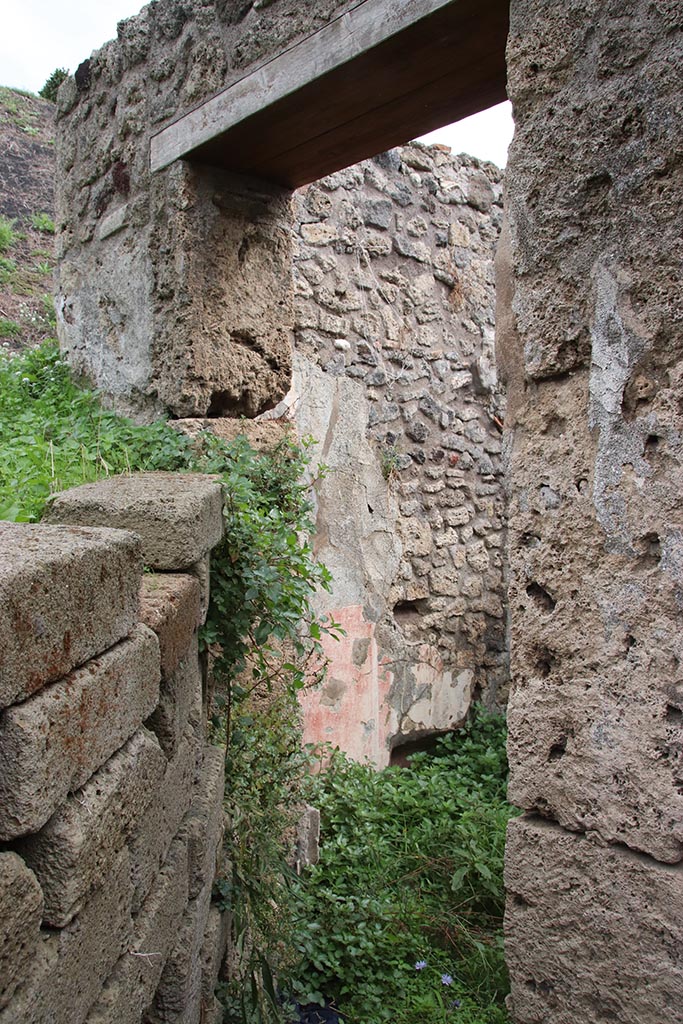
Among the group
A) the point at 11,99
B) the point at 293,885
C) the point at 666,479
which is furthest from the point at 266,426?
the point at 11,99

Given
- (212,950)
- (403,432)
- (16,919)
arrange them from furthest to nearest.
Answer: (403,432) < (212,950) < (16,919)

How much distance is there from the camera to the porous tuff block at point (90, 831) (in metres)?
1.12

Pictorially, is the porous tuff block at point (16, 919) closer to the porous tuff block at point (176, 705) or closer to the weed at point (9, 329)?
the porous tuff block at point (176, 705)

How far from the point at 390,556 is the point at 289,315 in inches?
65.6

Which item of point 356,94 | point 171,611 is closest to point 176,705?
point 171,611

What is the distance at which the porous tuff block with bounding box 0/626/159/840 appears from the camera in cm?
102

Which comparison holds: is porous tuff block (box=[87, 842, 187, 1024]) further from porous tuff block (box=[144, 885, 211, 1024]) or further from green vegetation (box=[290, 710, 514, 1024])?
green vegetation (box=[290, 710, 514, 1024])

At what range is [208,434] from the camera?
3.10m

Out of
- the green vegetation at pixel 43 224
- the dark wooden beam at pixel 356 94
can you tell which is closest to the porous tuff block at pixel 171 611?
the dark wooden beam at pixel 356 94

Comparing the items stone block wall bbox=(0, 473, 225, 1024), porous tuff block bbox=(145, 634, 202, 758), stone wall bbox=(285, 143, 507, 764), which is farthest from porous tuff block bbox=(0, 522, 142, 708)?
stone wall bbox=(285, 143, 507, 764)

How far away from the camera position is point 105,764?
137 centimetres

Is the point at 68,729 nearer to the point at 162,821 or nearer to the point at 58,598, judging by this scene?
the point at 58,598

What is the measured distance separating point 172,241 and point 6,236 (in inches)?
171

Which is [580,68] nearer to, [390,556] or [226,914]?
[226,914]
